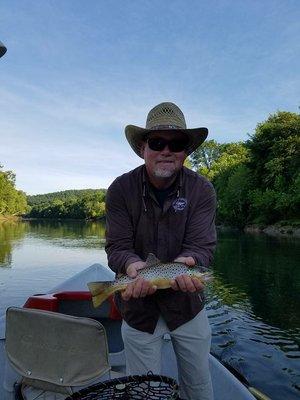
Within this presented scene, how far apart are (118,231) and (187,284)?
0.77m

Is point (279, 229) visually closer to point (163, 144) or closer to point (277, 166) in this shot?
point (277, 166)

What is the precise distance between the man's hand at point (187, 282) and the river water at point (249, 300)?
6.09 metres

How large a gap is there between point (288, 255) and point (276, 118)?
3909cm

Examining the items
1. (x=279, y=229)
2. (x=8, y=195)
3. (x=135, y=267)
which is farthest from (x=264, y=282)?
(x=8, y=195)

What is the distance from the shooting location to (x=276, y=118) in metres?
64.0

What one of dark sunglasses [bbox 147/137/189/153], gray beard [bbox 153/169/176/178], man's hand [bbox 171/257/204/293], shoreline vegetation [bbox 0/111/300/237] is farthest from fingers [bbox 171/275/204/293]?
shoreline vegetation [bbox 0/111/300/237]

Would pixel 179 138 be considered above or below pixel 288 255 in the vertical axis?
above

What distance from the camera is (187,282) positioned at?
348cm

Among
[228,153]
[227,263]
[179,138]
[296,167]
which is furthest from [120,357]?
[228,153]

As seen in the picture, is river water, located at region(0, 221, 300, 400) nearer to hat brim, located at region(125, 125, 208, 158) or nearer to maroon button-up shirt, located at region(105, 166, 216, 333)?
maroon button-up shirt, located at region(105, 166, 216, 333)

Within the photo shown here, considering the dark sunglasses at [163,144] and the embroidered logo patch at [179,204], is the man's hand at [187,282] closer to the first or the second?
the embroidered logo patch at [179,204]

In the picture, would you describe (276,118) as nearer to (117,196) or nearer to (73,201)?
(117,196)

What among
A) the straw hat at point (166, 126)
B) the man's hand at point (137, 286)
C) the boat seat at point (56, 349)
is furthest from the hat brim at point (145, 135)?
the boat seat at point (56, 349)

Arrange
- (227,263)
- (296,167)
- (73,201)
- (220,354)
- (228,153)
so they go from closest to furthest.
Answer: (220,354) → (227,263) → (296,167) → (228,153) → (73,201)
